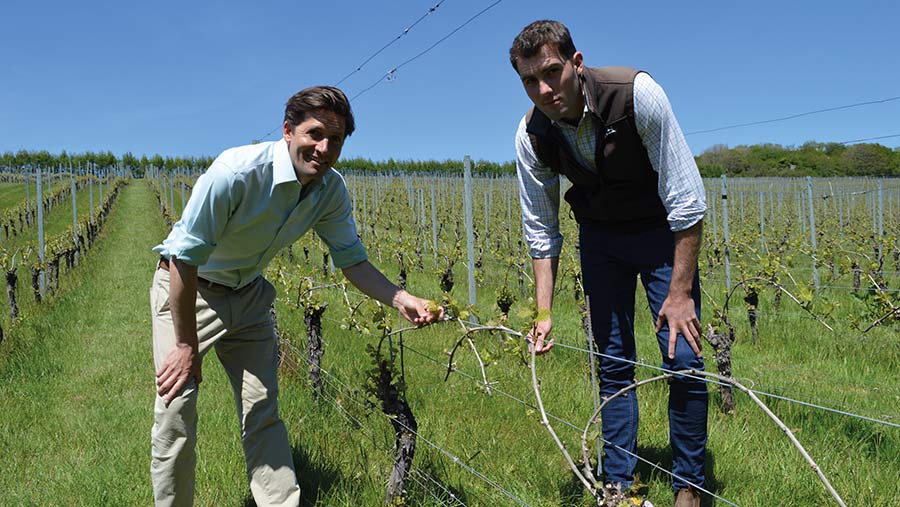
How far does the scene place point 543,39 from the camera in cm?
203

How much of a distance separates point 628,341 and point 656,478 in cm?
66

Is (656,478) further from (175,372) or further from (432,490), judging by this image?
(175,372)

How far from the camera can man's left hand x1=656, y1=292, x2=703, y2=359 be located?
2.07 meters

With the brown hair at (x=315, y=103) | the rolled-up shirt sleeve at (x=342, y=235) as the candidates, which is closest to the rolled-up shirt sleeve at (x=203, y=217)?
the brown hair at (x=315, y=103)

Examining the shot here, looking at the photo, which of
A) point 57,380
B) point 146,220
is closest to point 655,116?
point 57,380

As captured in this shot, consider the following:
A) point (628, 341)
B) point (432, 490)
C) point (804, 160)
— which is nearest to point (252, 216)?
point (432, 490)

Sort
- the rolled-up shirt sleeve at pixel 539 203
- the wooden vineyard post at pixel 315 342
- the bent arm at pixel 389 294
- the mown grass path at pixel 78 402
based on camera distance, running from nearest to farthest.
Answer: the bent arm at pixel 389 294, the rolled-up shirt sleeve at pixel 539 203, the mown grass path at pixel 78 402, the wooden vineyard post at pixel 315 342

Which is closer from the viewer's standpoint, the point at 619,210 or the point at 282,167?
the point at 282,167

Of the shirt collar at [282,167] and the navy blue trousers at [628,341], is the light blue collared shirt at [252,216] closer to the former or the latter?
the shirt collar at [282,167]

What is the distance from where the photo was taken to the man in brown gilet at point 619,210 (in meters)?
2.06

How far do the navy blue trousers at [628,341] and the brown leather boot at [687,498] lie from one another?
0.09 ft

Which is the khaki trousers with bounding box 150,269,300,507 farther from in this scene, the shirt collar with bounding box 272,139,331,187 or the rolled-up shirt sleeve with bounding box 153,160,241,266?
the shirt collar with bounding box 272,139,331,187

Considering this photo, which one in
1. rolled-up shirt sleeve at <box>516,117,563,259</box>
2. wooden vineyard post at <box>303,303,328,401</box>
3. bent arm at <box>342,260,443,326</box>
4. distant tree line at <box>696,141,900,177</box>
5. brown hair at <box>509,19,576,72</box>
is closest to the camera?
brown hair at <box>509,19,576,72</box>

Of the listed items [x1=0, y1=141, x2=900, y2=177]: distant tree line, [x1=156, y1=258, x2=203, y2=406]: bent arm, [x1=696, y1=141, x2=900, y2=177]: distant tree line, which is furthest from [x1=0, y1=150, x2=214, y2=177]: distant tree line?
[x1=156, y1=258, x2=203, y2=406]: bent arm
